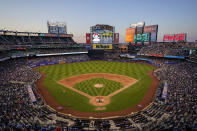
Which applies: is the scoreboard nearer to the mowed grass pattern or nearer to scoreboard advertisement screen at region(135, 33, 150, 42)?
scoreboard advertisement screen at region(135, 33, 150, 42)

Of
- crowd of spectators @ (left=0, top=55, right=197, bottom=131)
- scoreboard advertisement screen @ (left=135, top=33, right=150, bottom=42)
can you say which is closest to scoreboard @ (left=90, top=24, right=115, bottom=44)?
scoreboard advertisement screen @ (left=135, top=33, right=150, bottom=42)

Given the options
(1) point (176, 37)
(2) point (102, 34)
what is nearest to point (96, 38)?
(2) point (102, 34)

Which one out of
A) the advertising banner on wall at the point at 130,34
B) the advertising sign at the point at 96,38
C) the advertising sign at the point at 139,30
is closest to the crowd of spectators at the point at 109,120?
the advertising sign at the point at 96,38

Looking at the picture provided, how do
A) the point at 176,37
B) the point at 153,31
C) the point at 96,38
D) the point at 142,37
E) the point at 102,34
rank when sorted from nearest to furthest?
the point at 176,37
the point at 102,34
the point at 96,38
the point at 153,31
the point at 142,37

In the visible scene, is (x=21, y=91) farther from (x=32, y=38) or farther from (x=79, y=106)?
(x=32, y=38)

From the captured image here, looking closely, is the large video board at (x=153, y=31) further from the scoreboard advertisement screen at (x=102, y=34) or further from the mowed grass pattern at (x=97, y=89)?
the mowed grass pattern at (x=97, y=89)

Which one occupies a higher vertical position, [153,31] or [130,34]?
[153,31]

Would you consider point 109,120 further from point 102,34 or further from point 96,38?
A: point 102,34

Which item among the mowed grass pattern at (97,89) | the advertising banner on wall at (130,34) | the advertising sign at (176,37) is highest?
the advertising banner on wall at (130,34)
